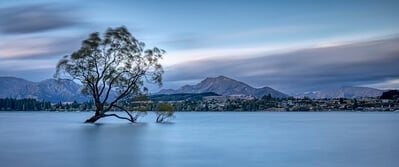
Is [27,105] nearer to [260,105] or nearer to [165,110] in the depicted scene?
[260,105]

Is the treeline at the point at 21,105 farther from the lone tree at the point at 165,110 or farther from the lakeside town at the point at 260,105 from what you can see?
the lone tree at the point at 165,110

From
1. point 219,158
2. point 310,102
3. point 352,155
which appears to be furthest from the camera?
point 310,102

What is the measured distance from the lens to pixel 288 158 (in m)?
18.0

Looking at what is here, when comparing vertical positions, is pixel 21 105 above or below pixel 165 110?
above

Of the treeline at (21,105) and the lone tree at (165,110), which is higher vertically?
the treeline at (21,105)

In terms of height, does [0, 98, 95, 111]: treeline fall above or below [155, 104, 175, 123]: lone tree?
above

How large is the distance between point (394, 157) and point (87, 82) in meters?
30.3

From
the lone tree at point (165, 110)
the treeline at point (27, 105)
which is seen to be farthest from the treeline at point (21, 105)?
the lone tree at point (165, 110)

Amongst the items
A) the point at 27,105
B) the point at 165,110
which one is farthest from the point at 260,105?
the point at 165,110

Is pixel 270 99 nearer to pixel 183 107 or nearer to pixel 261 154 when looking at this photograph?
pixel 183 107

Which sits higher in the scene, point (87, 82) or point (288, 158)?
point (87, 82)

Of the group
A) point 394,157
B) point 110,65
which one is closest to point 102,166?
point 394,157

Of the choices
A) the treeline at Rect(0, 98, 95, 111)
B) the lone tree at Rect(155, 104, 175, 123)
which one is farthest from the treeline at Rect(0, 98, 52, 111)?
the lone tree at Rect(155, 104, 175, 123)

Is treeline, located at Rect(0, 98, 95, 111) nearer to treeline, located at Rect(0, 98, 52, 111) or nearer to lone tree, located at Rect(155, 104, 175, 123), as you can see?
treeline, located at Rect(0, 98, 52, 111)
